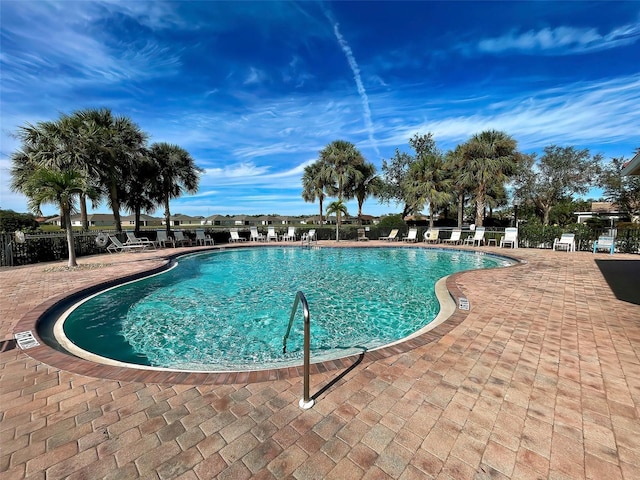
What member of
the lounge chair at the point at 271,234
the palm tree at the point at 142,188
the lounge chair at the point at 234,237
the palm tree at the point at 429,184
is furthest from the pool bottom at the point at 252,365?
the palm tree at the point at 429,184

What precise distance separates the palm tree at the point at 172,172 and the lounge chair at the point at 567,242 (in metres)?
22.2

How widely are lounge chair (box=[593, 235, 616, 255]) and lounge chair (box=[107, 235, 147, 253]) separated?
21307mm

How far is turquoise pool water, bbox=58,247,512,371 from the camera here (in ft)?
13.3

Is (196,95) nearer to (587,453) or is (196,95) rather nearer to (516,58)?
(516,58)

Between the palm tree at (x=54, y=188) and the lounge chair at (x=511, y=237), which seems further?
the lounge chair at (x=511, y=237)

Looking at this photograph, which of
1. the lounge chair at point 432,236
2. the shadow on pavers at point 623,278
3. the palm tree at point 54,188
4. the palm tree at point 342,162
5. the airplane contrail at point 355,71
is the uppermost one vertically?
the airplane contrail at point 355,71

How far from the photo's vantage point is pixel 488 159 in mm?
19078

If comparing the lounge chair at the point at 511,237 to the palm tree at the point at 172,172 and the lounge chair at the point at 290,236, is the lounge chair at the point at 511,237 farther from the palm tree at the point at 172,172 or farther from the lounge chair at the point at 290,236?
the palm tree at the point at 172,172

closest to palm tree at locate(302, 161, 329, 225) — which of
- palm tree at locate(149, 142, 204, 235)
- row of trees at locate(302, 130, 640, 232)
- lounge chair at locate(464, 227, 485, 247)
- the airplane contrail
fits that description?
row of trees at locate(302, 130, 640, 232)

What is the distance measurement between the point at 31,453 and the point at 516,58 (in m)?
16.7

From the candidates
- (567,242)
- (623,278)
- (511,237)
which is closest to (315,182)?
(511,237)

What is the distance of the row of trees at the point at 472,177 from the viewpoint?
19.6m

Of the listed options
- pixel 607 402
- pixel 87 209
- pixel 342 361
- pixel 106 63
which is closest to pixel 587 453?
pixel 607 402

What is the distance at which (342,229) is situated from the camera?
860 inches
